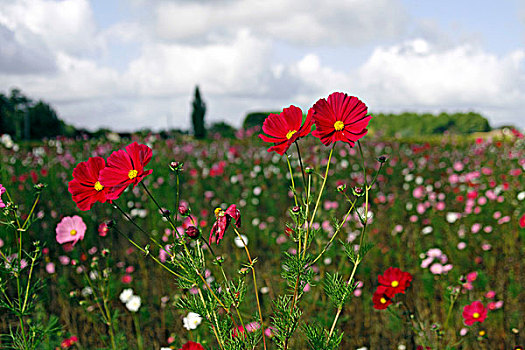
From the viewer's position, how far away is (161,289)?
10.1 feet

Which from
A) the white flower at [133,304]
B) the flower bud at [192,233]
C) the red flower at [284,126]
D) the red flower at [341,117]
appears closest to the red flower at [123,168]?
the flower bud at [192,233]

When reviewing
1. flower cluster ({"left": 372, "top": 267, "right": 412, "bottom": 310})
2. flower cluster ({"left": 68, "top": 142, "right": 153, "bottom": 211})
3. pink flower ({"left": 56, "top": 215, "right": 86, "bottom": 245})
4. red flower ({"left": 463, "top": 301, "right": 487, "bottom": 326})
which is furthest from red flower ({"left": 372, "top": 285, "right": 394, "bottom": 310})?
pink flower ({"left": 56, "top": 215, "right": 86, "bottom": 245})

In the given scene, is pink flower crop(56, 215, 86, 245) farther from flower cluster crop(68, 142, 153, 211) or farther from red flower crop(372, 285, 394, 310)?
red flower crop(372, 285, 394, 310)

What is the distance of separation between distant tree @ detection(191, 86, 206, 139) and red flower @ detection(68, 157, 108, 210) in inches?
690

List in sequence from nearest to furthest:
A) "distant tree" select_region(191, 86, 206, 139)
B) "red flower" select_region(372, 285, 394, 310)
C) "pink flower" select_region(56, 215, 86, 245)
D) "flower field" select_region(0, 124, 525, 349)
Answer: "red flower" select_region(372, 285, 394, 310) → "pink flower" select_region(56, 215, 86, 245) → "flower field" select_region(0, 124, 525, 349) → "distant tree" select_region(191, 86, 206, 139)

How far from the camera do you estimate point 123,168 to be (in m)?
1.15

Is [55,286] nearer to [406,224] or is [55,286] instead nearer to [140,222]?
[140,222]

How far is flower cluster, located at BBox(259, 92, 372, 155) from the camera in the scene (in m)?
1.18

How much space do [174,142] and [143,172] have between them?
21.9ft

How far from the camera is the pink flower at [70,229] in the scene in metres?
1.85

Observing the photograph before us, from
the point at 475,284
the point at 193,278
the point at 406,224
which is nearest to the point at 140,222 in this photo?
the point at 406,224

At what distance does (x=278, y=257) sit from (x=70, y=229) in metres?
1.93

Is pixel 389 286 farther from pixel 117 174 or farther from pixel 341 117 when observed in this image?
pixel 117 174

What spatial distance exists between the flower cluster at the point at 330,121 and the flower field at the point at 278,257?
2cm
